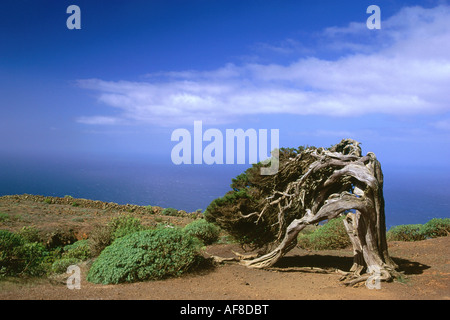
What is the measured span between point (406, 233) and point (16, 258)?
1660cm

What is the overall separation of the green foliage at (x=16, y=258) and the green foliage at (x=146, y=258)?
243 cm

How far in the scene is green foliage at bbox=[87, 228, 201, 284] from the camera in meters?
8.26

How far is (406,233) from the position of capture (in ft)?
50.7

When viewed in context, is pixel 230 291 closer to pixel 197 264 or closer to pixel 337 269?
pixel 197 264

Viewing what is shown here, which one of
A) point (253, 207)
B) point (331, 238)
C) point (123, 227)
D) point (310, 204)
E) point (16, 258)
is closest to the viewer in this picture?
point (16, 258)

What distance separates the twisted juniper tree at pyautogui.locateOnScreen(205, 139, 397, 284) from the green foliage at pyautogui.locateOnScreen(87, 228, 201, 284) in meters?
1.58

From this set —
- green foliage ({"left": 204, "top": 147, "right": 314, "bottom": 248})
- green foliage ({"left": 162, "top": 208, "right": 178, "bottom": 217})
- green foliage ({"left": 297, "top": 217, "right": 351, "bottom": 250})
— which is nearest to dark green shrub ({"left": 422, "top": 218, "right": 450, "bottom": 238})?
green foliage ({"left": 297, "top": 217, "right": 351, "bottom": 250})

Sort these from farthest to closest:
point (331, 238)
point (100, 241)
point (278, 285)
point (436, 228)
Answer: point (436, 228)
point (331, 238)
point (100, 241)
point (278, 285)

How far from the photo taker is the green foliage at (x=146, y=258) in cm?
826

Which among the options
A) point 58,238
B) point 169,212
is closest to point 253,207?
point 58,238

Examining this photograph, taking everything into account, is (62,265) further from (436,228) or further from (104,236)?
(436,228)

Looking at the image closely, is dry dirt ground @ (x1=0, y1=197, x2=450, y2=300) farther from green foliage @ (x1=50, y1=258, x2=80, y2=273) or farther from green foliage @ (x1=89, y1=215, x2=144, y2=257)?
green foliage @ (x1=89, y1=215, x2=144, y2=257)
